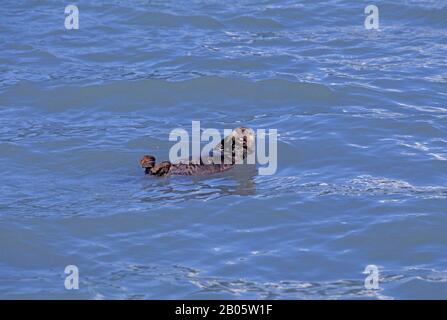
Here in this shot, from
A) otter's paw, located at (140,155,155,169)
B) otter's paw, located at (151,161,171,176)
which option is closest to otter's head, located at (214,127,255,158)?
otter's paw, located at (151,161,171,176)

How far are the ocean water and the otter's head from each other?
0.82 ft

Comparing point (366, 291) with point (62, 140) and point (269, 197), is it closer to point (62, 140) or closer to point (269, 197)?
point (269, 197)

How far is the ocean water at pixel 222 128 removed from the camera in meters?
8.51

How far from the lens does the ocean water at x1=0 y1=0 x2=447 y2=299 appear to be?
8.51 metres

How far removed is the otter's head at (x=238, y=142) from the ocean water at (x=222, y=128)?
251 millimetres

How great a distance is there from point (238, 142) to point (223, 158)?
22cm

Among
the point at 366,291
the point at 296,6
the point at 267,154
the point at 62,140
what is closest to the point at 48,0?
the point at 296,6

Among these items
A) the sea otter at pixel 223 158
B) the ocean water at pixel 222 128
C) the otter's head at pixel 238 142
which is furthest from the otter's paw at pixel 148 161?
the otter's head at pixel 238 142

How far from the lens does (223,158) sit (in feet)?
33.7

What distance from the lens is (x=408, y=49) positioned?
13.7 m

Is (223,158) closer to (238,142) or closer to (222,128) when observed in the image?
(238,142)

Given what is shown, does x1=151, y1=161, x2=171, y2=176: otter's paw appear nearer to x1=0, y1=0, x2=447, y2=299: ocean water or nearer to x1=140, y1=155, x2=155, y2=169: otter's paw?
x1=140, y1=155, x2=155, y2=169: otter's paw

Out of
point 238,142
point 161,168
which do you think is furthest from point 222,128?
point 161,168

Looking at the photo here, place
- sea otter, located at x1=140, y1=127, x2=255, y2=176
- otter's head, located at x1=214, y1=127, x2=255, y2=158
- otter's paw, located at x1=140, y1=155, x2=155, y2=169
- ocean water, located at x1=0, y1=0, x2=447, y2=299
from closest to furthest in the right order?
ocean water, located at x1=0, y1=0, x2=447, y2=299, otter's paw, located at x1=140, y1=155, x2=155, y2=169, sea otter, located at x1=140, y1=127, x2=255, y2=176, otter's head, located at x1=214, y1=127, x2=255, y2=158
